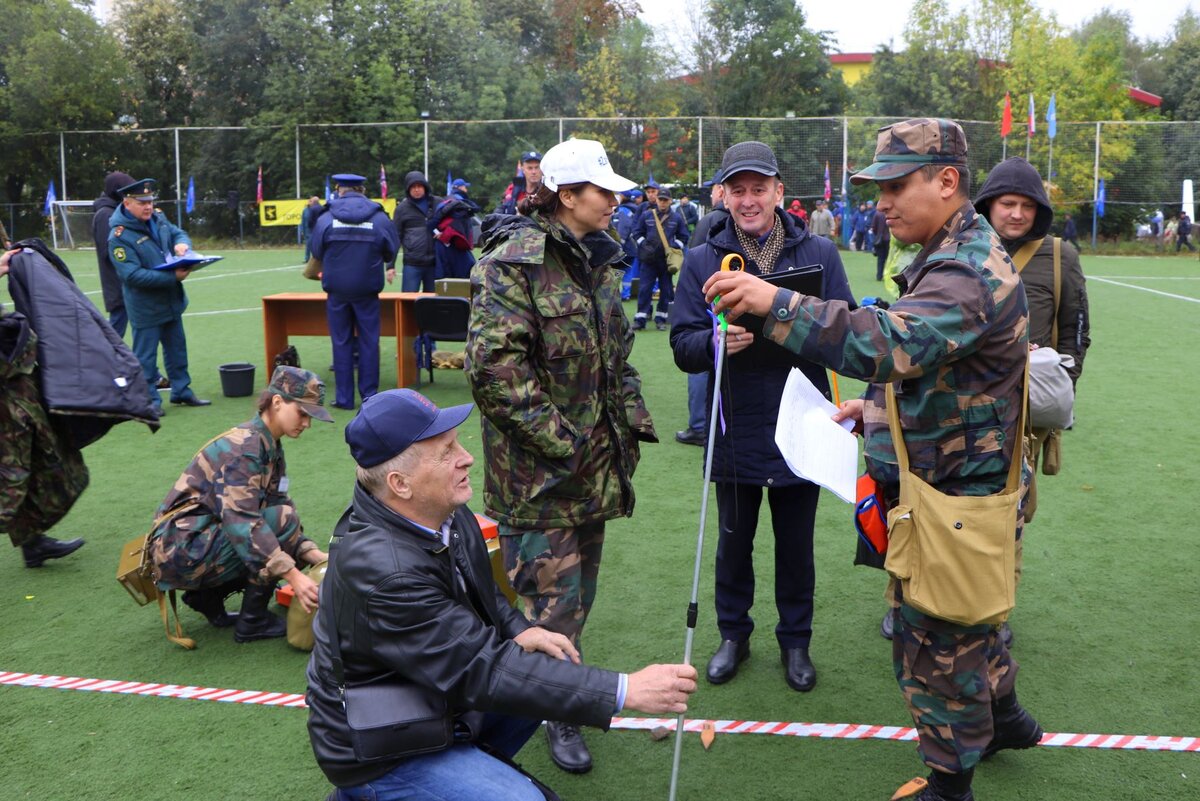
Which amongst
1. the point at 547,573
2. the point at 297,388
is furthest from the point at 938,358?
the point at 297,388

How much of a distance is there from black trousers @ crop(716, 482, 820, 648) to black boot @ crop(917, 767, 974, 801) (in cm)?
110

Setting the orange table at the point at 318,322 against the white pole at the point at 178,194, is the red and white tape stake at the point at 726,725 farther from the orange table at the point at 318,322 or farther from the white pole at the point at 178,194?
the white pole at the point at 178,194

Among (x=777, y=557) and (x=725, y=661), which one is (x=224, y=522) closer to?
(x=725, y=661)

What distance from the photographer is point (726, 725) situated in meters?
3.82

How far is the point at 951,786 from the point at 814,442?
106cm

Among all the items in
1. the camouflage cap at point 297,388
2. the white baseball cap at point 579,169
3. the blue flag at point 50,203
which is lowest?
the camouflage cap at point 297,388

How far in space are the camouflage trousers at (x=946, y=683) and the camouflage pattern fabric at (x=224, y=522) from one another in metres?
2.54

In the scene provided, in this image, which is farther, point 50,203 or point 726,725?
point 50,203

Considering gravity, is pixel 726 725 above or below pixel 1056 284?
below

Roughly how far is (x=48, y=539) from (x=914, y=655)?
4.58 m

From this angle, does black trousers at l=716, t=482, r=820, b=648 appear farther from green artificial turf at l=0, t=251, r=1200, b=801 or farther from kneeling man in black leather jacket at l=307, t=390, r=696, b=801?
kneeling man in black leather jacket at l=307, t=390, r=696, b=801

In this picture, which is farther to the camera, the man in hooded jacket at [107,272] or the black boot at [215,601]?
the man in hooded jacket at [107,272]

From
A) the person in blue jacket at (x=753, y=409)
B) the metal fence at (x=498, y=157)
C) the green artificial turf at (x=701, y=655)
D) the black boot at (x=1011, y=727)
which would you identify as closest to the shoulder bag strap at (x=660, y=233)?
the green artificial turf at (x=701, y=655)

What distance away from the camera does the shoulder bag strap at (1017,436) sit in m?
2.77
